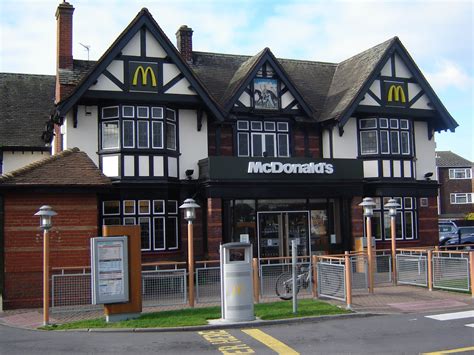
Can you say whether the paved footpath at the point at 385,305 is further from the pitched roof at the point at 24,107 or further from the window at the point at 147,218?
the pitched roof at the point at 24,107

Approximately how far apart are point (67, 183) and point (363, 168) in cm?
1134

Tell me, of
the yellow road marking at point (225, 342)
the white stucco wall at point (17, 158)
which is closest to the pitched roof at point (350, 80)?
the yellow road marking at point (225, 342)

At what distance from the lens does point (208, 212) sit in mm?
19078

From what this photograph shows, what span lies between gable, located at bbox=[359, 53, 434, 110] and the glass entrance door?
5313mm

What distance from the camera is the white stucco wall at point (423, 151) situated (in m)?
23.0

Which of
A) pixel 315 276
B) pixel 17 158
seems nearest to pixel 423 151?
pixel 315 276

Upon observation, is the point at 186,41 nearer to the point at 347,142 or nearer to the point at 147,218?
the point at 347,142

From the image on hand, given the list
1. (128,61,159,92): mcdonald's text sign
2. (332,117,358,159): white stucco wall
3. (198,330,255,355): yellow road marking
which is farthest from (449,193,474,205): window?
(198,330,255,355): yellow road marking

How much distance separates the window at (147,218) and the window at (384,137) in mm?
8401

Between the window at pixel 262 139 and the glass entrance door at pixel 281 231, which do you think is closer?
the glass entrance door at pixel 281 231

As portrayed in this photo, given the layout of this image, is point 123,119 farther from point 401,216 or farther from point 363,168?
point 401,216

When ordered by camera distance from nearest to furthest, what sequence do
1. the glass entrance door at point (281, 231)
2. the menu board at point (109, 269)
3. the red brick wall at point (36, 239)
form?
the menu board at point (109, 269) → the red brick wall at point (36, 239) → the glass entrance door at point (281, 231)

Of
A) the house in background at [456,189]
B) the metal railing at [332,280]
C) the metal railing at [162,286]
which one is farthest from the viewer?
the house in background at [456,189]

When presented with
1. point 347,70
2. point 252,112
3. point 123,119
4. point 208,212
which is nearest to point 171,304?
point 208,212
